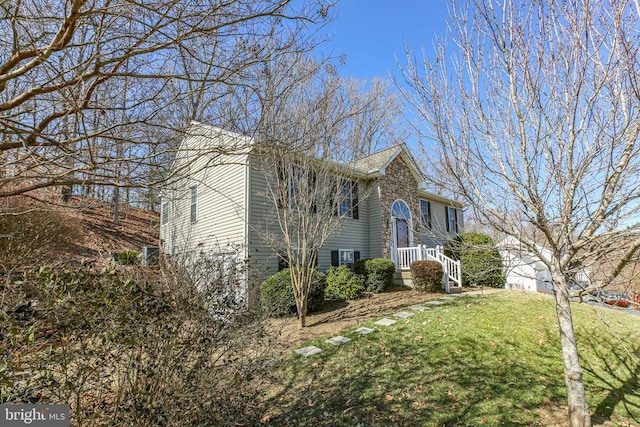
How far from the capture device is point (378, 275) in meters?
10.9

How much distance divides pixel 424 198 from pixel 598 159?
1407 centimetres

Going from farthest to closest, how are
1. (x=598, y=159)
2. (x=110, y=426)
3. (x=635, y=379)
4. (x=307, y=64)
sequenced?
(x=635, y=379) → (x=307, y=64) → (x=598, y=159) → (x=110, y=426)

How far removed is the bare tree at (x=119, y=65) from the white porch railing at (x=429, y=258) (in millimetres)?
9868

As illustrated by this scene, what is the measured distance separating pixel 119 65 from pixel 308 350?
5.16 m

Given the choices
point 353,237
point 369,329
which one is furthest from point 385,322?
point 353,237

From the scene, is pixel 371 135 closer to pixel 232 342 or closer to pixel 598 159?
pixel 598 159

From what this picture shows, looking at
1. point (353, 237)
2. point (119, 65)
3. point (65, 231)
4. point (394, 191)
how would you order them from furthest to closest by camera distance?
point (394, 191) < point (353, 237) < point (65, 231) < point (119, 65)

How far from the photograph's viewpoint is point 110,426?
228 centimetres

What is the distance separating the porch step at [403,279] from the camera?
11922 mm

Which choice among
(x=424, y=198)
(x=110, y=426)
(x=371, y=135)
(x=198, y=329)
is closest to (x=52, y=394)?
(x=110, y=426)

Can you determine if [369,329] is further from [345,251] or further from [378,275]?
[345,251]

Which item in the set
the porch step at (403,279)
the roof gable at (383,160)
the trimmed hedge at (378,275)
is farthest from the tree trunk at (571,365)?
the roof gable at (383,160)

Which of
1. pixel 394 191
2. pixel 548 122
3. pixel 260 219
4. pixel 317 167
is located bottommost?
pixel 260 219

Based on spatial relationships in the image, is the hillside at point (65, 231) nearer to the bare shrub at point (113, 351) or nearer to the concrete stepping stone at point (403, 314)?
the bare shrub at point (113, 351)
